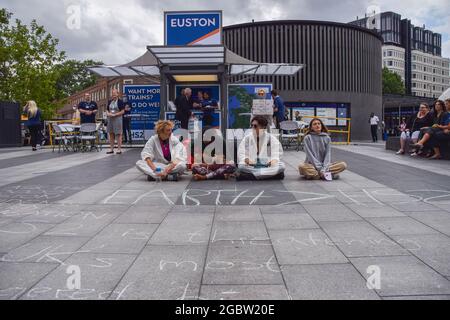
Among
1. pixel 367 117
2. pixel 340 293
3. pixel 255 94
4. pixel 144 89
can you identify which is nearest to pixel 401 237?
pixel 340 293

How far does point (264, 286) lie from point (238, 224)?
1.80 m

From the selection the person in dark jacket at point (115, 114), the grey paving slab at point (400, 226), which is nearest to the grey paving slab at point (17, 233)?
the grey paving slab at point (400, 226)

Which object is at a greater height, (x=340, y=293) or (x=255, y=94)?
(x=255, y=94)

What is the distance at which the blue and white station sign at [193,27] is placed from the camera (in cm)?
1490

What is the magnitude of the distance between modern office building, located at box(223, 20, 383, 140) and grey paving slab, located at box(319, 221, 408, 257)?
32720 mm

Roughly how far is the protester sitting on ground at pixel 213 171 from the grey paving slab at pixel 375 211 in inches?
114

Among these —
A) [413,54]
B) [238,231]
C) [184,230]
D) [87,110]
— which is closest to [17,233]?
[184,230]

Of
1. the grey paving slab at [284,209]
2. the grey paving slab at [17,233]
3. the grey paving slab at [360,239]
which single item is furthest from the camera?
the grey paving slab at [284,209]

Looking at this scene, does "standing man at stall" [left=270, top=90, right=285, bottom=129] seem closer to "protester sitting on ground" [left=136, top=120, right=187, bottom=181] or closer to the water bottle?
"protester sitting on ground" [left=136, top=120, right=187, bottom=181]

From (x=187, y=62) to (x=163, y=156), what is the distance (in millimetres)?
6611

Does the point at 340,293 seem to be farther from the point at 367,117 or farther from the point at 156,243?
the point at 367,117

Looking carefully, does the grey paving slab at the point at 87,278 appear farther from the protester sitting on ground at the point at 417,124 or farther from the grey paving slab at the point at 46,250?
the protester sitting on ground at the point at 417,124

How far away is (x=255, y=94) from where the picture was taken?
631 inches

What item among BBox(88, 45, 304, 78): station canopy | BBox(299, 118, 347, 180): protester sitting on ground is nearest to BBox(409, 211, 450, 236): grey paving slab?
BBox(299, 118, 347, 180): protester sitting on ground
